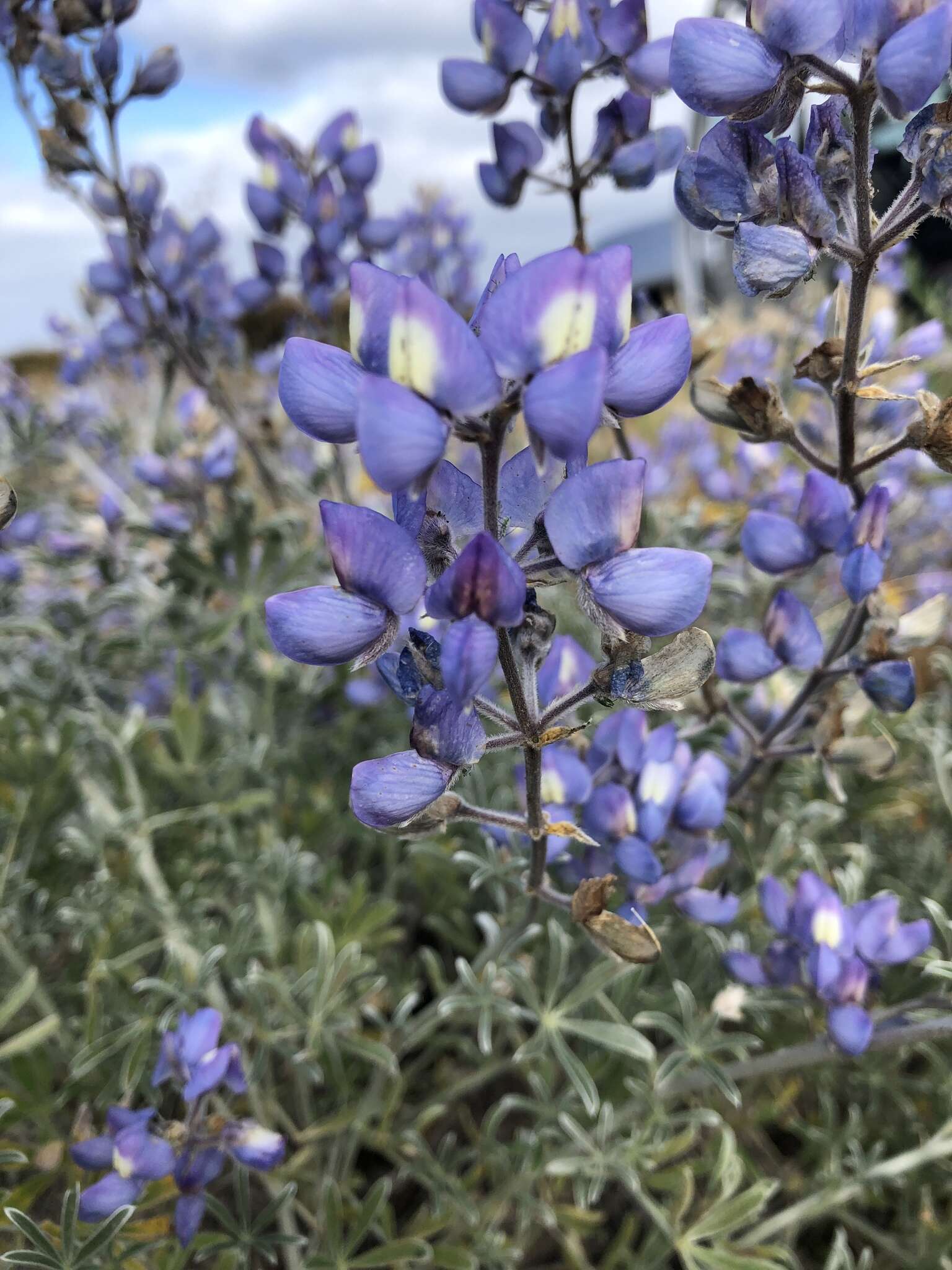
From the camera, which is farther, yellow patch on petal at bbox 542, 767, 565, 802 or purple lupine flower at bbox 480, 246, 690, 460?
yellow patch on petal at bbox 542, 767, 565, 802

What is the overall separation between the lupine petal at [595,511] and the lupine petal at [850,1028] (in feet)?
2.17

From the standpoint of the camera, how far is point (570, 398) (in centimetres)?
56

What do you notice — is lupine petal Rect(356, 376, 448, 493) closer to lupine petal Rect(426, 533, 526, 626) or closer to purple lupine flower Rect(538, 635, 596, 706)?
lupine petal Rect(426, 533, 526, 626)

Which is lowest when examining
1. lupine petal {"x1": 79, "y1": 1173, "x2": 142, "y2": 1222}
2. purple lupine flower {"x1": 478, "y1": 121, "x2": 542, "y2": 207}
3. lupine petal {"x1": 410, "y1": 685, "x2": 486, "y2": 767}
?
lupine petal {"x1": 79, "y1": 1173, "x2": 142, "y2": 1222}

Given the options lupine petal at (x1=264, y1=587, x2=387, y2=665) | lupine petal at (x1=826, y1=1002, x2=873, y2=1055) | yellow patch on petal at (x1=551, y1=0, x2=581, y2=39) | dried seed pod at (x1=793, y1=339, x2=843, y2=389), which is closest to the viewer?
lupine petal at (x1=264, y1=587, x2=387, y2=665)

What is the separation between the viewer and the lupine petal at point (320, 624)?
66 centimetres

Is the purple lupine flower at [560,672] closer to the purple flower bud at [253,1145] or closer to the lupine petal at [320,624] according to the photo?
the lupine petal at [320,624]

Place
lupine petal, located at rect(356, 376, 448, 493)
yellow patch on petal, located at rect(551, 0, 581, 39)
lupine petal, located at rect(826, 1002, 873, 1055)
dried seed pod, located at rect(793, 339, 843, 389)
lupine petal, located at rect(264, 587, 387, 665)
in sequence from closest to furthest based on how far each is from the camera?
lupine petal, located at rect(356, 376, 448, 493) < lupine petal, located at rect(264, 587, 387, 665) < dried seed pod, located at rect(793, 339, 843, 389) < lupine petal, located at rect(826, 1002, 873, 1055) < yellow patch on petal, located at rect(551, 0, 581, 39)

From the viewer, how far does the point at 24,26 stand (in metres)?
1.46

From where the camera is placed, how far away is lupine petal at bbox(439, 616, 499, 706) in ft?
1.96

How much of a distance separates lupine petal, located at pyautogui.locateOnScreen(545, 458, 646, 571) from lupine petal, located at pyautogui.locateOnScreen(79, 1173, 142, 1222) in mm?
800

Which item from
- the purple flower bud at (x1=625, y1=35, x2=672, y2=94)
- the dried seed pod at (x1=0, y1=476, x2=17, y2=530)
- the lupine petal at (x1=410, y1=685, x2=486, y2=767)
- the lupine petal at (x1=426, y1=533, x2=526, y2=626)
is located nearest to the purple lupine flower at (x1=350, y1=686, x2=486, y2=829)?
the lupine petal at (x1=410, y1=685, x2=486, y2=767)

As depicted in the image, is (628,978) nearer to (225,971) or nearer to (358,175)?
(225,971)

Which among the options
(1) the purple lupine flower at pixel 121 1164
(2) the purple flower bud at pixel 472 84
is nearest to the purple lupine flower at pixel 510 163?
(2) the purple flower bud at pixel 472 84
